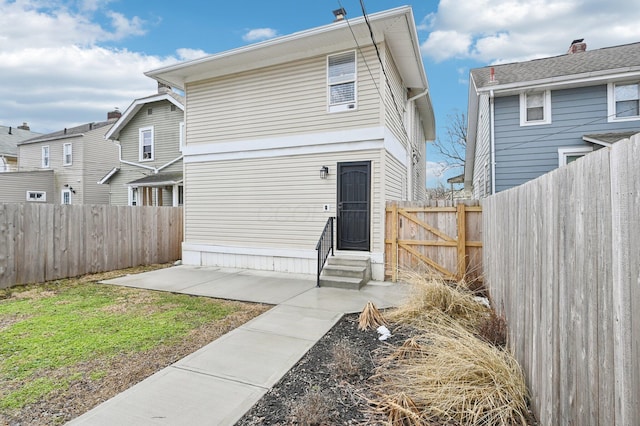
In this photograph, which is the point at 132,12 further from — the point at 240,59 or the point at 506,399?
the point at 506,399

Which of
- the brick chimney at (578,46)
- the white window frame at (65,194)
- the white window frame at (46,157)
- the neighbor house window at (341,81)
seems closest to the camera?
the neighbor house window at (341,81)

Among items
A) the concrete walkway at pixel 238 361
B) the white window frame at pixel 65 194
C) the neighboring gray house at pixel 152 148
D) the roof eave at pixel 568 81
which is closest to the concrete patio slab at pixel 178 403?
the concrete walkway at pixel 238 361

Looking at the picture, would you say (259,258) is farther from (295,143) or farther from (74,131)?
(74,131)

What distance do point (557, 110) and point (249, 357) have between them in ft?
33.5

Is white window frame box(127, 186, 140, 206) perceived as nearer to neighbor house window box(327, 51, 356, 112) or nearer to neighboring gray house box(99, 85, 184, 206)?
neighboring gray house box(99, 85, 184, 206)

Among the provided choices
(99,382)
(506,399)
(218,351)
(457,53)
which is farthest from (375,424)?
(457,53)

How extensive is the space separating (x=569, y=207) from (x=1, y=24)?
14.5 metres

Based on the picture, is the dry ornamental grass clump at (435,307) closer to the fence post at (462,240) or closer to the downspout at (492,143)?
the fence post at (462,240)

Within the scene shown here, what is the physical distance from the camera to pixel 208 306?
5363 millimetres

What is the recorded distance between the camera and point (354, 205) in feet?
24.5

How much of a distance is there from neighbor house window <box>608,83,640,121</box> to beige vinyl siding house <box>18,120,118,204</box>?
23425 millimetres

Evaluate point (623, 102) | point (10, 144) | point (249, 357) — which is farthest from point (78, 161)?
point (623, 102)

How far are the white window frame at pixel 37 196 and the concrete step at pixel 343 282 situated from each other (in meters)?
20.9

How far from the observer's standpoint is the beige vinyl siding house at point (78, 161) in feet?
63.3
